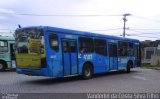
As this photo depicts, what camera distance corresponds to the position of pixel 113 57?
2289 centimetres

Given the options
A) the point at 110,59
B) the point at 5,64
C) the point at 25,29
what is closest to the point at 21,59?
the point at 25,29

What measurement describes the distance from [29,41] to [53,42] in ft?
3.96

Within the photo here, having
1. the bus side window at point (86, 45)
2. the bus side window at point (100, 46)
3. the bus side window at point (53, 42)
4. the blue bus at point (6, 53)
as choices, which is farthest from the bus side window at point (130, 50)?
the bus side window at point (53, 42)

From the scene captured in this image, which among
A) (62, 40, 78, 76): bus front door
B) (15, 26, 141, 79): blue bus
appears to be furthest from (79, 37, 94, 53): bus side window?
(62, 40, 78, 76): bus front door

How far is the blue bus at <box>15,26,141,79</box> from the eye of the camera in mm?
15984

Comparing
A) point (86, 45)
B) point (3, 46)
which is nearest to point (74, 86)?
point (86, 45)

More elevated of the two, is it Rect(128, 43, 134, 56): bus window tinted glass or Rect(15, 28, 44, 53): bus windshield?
Rect(15, 28, 44, 53): bus windshield

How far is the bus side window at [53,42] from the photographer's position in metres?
16.3

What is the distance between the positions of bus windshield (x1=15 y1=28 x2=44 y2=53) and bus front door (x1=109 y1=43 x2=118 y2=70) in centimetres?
748

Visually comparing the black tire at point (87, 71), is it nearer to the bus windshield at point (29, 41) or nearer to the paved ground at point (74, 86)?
the paved ground at point (74, 86)

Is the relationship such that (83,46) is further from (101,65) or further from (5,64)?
(5,64)

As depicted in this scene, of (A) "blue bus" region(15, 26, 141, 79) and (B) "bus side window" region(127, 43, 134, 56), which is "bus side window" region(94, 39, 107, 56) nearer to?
(A) "blue bus" region(15, 26, 141, 79)

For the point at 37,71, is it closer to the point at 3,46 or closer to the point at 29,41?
the point at 29,41

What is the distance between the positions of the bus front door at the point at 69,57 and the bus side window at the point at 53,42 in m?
0.63
